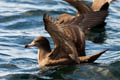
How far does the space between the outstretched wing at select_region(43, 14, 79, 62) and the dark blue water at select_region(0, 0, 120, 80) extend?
0.28m

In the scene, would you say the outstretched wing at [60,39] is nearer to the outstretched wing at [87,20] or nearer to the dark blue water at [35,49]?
the dark blue water at [35,49]

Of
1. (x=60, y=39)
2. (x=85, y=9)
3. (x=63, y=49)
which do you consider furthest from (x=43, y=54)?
(x=85, y=9)

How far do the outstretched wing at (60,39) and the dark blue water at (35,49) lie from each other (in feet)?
0.90

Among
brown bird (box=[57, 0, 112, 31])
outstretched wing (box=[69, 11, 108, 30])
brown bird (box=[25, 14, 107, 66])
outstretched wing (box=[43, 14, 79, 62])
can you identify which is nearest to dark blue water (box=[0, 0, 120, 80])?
brown bird (box=[25, 14, 107, 66])

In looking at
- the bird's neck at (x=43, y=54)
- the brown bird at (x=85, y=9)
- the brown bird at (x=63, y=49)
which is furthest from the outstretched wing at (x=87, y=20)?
the bird's neck at (x=43, y=54)

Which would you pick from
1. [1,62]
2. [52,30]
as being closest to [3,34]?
[1,62]

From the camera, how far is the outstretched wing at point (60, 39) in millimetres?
7465

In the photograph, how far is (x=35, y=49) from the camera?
10461 mm

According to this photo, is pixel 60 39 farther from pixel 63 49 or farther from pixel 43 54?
pixel 43 54

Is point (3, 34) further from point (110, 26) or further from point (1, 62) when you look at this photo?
point (110, 26)

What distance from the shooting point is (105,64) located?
8.74 meters

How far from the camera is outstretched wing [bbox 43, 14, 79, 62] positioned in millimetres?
7465

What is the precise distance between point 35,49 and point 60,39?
2652 mm

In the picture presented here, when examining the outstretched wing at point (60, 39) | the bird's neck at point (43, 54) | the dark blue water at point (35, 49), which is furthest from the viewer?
the bird's neck at point (43, 54)
